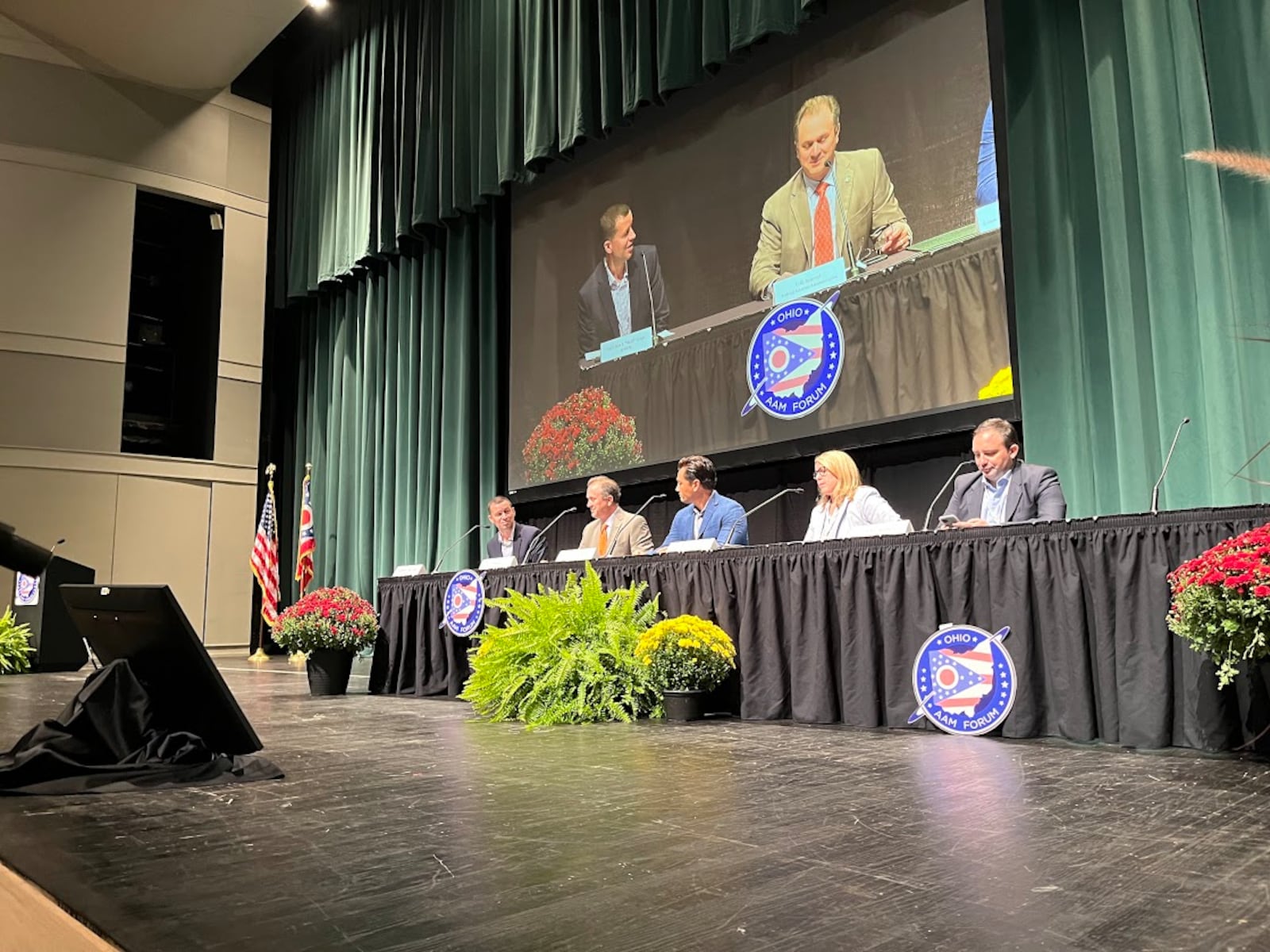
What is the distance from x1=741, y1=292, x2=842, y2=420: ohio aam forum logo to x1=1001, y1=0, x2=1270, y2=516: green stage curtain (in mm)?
964

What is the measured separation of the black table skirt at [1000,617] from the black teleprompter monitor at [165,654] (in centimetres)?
190

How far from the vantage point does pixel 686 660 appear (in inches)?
140

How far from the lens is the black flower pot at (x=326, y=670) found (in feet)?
16.8

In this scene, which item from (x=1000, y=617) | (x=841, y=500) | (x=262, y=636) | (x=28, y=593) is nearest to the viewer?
(x=1000, y=617)

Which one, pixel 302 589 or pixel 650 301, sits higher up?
pixel 650 301

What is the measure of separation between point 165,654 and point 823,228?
399cm

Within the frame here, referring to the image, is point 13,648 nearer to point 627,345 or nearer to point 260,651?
point 260,651

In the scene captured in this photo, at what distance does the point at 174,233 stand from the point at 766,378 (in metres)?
7.75

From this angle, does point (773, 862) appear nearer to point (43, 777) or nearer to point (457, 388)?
point (43, 777)

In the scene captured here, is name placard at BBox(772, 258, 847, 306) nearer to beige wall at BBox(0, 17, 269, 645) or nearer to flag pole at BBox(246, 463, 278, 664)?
flag pole at BBox(246, 463, 278, 664)

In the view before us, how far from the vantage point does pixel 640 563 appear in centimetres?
408

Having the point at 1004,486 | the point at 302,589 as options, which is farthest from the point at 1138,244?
the point at 302,589

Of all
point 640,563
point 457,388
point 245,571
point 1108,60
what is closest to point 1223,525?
point 640,563

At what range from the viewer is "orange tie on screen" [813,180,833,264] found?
5.10 metres
